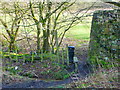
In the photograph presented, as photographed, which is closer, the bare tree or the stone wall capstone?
the stone wall capstone

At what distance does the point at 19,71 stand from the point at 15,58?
161cm

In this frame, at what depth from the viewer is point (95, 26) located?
294 inches

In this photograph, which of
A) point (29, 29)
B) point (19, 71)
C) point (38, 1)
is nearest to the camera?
point (19, 71)

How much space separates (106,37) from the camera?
22.8 ft

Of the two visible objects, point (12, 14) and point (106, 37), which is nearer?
point (106, 37)

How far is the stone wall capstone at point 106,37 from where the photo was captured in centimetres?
663

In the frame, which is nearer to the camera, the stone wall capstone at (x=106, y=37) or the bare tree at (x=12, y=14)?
the stone wall capstone at (x=106, y=37)

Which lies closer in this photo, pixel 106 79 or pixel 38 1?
pixel 106 79

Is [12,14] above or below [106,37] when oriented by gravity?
above

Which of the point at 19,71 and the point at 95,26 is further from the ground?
the point at 95,26

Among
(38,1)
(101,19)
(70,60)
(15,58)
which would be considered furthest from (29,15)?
(101,19)

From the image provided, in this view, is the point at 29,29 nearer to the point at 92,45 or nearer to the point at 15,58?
the point at 15,58

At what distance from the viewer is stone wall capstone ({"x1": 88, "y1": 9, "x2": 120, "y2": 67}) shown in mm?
6629

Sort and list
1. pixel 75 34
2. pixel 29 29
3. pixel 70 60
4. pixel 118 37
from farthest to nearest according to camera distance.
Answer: pixel 75 34
pixel 29 29
pixel 70 60
pixel 118 37
